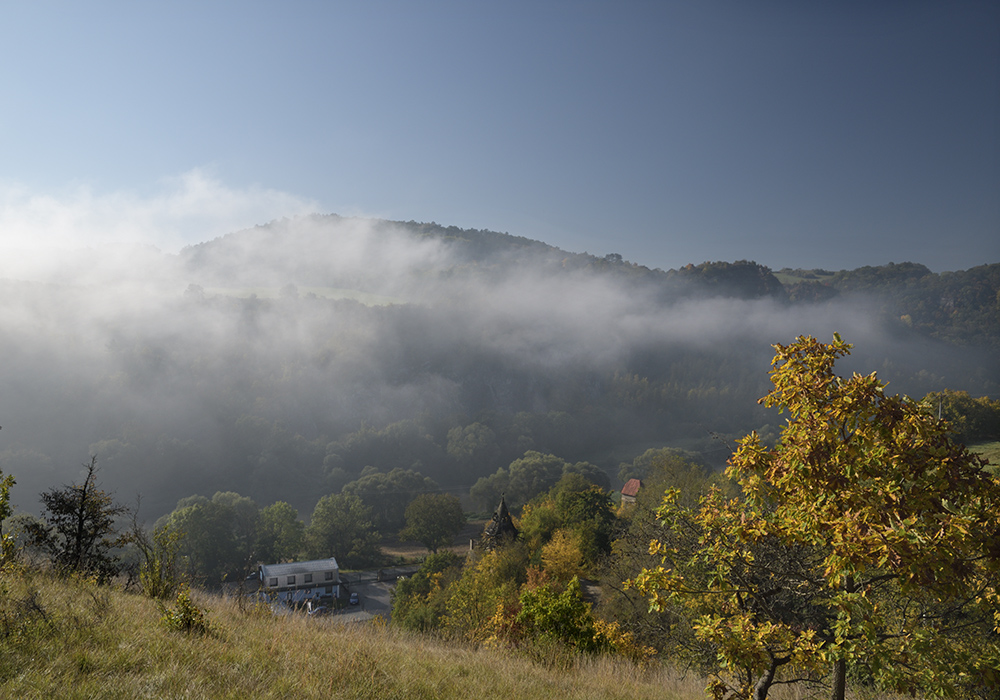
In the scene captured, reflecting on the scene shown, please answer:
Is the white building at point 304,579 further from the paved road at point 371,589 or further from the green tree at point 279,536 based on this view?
the green tree at point 279,536

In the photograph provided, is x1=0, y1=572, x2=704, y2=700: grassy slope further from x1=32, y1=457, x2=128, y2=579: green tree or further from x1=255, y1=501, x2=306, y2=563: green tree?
x1=255, y1=501, x2=306, y2=563: green tree

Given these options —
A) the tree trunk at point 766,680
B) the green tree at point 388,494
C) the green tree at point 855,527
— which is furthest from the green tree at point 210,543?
the green tree at point 855,527

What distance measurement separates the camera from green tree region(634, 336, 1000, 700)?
4.10 metres

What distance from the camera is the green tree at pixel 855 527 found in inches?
161

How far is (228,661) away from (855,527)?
21.5 feet

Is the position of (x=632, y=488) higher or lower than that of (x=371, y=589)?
higher

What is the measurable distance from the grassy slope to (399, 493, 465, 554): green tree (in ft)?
161

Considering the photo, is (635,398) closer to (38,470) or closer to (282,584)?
(282,584)

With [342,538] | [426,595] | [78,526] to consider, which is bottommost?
[342,538]

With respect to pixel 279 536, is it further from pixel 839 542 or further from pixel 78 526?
pixel 839 542

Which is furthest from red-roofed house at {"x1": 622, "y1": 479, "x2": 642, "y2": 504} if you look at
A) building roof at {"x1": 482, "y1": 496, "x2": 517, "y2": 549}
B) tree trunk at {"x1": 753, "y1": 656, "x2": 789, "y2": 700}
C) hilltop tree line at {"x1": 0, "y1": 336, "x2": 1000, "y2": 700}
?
tree trunk at {"x1": 753, "y1": 656, "x2": 789, "y2": 700}

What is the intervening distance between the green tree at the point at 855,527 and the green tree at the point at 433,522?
5344cm

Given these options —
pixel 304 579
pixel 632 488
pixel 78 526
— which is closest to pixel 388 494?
pixel 304 579

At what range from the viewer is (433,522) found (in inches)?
2170
